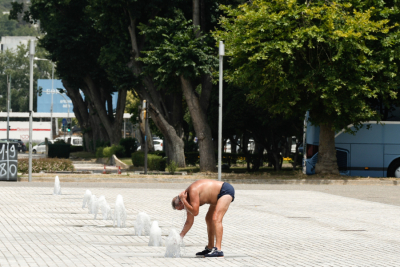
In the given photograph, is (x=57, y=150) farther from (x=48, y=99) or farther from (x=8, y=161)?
(x=48, y=99)

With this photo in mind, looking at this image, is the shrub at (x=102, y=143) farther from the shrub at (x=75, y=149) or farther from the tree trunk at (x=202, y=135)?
the tree trunk at (x=202, y=135)

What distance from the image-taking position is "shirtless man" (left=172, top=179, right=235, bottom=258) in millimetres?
7902

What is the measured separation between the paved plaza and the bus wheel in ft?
27.0

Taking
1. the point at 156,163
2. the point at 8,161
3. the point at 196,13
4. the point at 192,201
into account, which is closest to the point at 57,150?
the point at 156,163

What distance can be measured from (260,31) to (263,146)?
13927 millimetres

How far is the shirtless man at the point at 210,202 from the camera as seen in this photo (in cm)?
790

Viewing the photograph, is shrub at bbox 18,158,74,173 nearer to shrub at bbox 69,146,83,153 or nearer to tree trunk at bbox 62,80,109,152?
tree trunk at bbox 62,80,109,152

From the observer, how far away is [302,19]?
2352cm

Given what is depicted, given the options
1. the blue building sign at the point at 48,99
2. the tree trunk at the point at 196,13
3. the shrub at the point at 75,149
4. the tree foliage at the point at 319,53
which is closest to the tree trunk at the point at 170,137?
the tree trunk at the point at 196,13

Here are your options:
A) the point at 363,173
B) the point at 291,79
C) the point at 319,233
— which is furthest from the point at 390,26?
the point at 319,233

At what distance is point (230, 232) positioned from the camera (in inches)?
439

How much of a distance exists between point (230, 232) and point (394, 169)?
58.5 feet

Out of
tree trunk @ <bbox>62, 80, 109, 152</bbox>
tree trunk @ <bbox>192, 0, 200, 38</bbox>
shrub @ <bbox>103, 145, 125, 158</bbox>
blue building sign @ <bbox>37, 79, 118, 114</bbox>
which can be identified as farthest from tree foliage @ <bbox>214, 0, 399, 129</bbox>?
blue building sign @ <bbox>37, 79, 118, 114</bbox>

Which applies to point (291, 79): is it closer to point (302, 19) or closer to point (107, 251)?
point (302, 19)
